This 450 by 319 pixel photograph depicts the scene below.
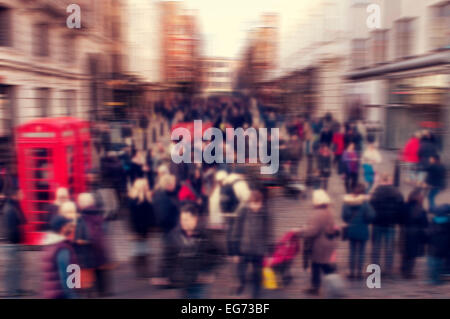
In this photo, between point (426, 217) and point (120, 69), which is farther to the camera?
point (426, 217)

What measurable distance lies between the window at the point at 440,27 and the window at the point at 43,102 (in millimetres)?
4921

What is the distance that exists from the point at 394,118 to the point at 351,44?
211 centimetres

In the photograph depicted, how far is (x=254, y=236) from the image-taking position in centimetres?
480

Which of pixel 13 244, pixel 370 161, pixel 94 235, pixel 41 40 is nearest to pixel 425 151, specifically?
pixel 370 161

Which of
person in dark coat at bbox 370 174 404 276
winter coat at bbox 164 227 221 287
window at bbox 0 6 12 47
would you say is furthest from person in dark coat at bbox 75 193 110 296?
window at bbox 0 6 12 47

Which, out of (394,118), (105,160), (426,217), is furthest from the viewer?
(394,118)

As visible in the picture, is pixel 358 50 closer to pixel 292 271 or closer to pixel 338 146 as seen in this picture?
pixel 292 271

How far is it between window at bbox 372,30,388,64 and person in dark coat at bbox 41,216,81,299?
396 centimetres

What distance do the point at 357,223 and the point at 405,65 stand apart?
2.24 meters

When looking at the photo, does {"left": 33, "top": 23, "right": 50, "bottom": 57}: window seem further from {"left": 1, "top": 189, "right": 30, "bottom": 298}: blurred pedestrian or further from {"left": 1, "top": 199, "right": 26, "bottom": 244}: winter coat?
{"left": 1, "top": 199, "right": 26, "bottom": 244}: winter coat

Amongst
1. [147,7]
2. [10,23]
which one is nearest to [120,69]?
[147,7]

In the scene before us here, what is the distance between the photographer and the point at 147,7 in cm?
502

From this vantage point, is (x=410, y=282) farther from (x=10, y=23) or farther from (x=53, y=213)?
(x=10, y=23)
